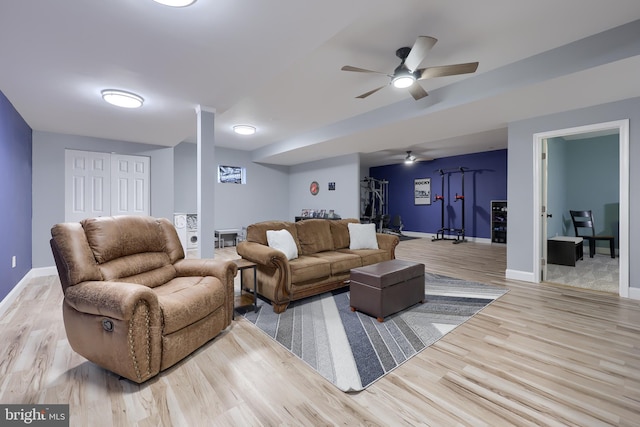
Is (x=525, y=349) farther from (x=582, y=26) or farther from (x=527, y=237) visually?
(x=582, y=26)

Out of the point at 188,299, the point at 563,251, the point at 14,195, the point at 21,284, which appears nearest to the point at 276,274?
the point at 188,299

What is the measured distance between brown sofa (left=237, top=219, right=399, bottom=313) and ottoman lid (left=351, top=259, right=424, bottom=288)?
0.54 meters

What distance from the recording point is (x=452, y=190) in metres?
8.93

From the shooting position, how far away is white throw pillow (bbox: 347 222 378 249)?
4.27 metres

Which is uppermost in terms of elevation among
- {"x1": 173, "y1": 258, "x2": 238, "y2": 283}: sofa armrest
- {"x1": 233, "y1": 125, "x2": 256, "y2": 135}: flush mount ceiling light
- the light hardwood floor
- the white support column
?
{"x1": 233, "y1": 125, "x2": 256, "y2": 135}: flush mount ceiling light

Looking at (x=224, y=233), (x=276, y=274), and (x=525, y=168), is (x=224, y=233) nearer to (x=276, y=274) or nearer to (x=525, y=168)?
(x=276, y=274)

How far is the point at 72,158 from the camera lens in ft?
16.5

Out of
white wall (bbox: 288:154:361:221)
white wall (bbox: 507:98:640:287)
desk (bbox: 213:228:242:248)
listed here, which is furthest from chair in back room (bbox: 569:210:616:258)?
desk (bbox: 213:228:242:248)

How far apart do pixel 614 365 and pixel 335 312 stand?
2152 millimetres

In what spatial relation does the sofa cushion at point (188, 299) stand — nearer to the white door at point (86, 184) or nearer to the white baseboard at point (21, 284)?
the white baseboard at point (21, 284)

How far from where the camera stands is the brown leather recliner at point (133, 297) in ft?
5.89

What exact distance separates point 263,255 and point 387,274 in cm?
127

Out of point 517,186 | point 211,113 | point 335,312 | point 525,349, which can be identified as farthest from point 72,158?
point 517,186

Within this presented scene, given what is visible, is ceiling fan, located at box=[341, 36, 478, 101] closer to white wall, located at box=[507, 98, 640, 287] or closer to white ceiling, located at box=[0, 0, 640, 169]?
white ceiling, located at box=[0, 0, 640, 169]
